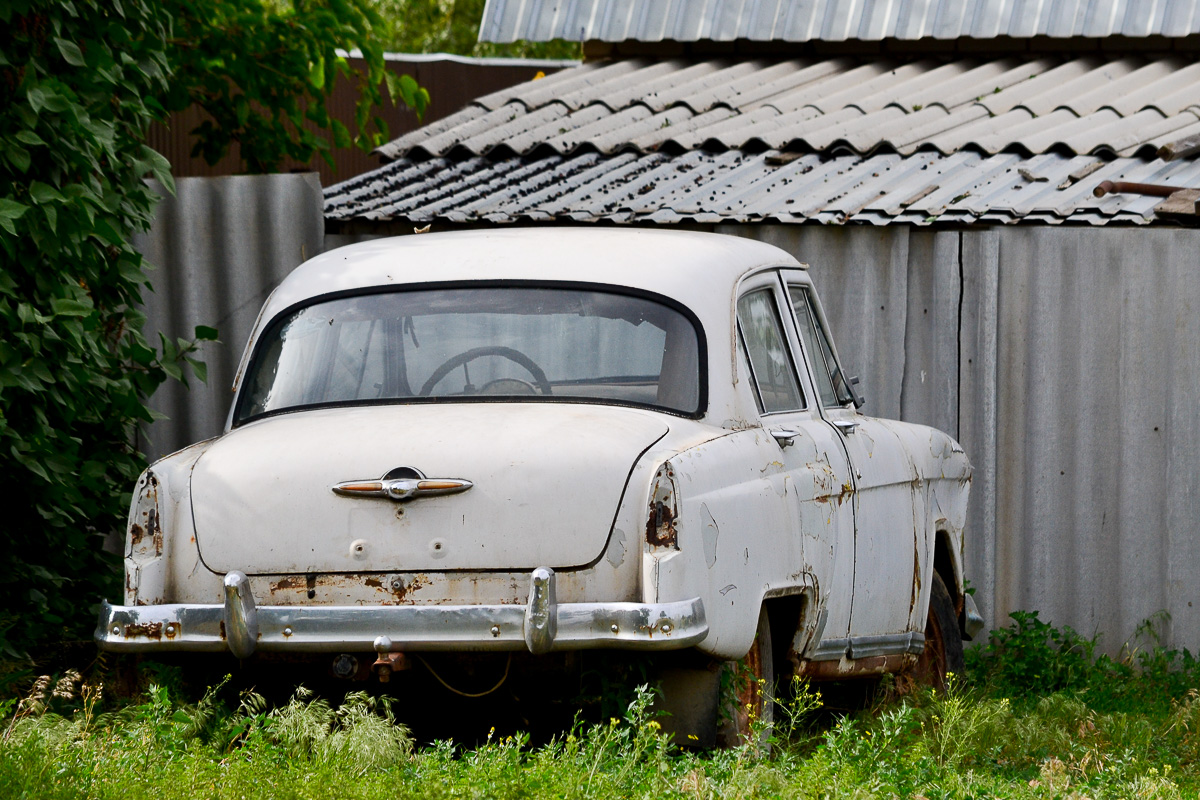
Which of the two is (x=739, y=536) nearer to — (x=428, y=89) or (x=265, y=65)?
(x=265, y=65)

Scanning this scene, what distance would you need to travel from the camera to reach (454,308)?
502cm

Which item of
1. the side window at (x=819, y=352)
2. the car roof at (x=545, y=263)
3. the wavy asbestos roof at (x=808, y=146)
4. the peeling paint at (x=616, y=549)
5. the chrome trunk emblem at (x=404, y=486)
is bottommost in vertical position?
the peeling paint at (x=616, y=549)

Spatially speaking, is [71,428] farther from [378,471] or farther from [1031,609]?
[1031,609]

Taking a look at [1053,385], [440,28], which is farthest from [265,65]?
[440,28]

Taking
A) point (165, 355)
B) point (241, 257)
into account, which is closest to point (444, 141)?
point (241, 257)

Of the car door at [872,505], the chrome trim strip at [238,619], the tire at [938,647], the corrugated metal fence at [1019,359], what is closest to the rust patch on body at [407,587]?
the chrome trim strip at [238,619]

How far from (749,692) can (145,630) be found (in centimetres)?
174

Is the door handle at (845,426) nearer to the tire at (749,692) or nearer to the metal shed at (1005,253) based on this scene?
the tire at (749,692)

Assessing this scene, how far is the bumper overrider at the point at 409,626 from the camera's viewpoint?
158 inches

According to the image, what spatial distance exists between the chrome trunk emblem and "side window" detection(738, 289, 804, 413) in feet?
4.11

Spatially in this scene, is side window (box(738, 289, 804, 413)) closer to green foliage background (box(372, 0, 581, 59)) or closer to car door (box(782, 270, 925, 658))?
car door (box(782, 270, 925, 658))

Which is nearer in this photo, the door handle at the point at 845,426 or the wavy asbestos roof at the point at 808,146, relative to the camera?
the door handle at the point at 845,426

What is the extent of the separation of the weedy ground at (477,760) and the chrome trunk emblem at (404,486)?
56 centimetres

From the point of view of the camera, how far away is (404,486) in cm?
417
